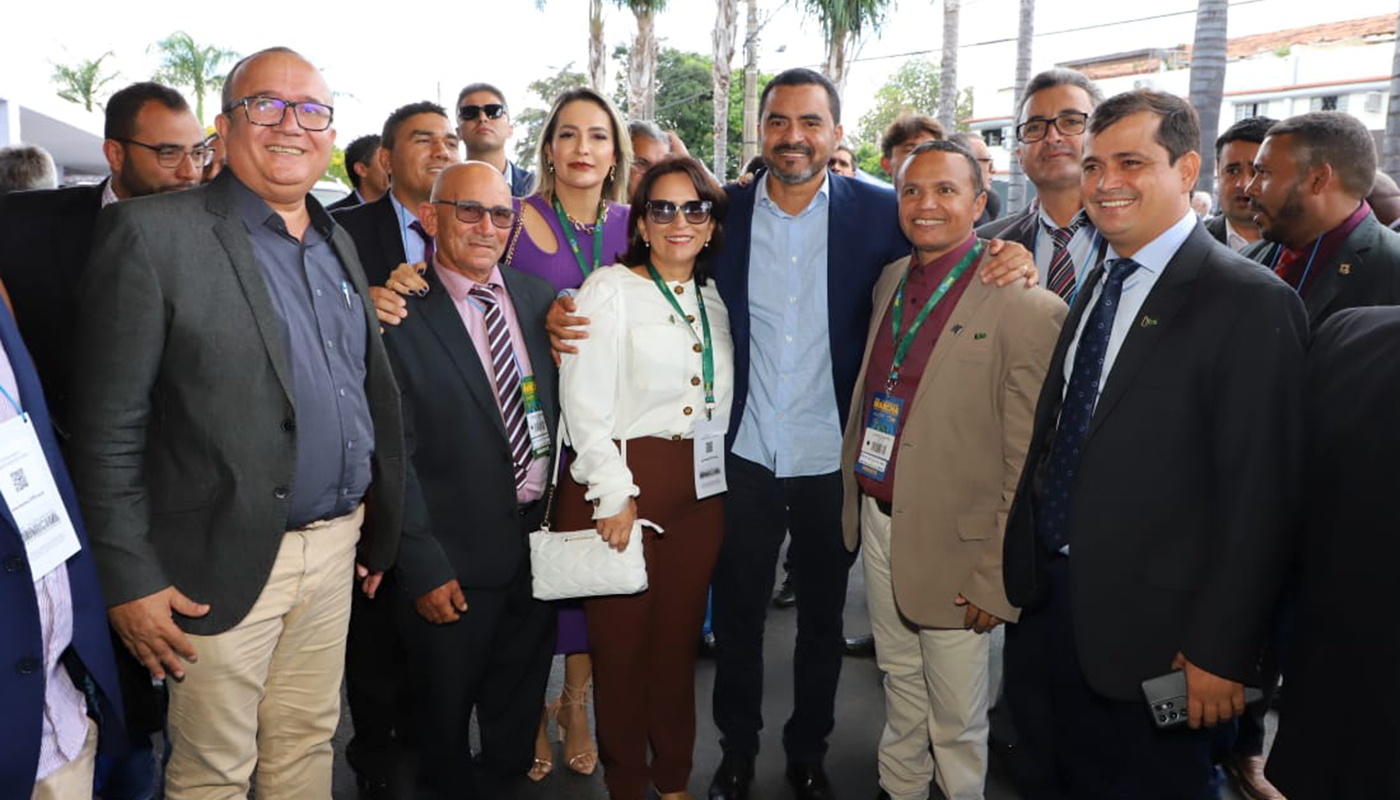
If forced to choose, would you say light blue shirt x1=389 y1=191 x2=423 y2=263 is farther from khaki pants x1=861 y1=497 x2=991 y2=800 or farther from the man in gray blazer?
khaki pants x1=861 y1=497 x2=991 y2=800

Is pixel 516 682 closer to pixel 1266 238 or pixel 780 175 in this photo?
pixel 780 175

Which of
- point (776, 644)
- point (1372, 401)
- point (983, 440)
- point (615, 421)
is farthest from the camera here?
point (776, 644)

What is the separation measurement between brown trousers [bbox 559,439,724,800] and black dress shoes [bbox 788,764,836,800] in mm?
483

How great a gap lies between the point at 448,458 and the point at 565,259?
98 cm

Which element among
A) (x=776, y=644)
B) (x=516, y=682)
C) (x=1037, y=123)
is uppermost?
(x=1037, y=123)

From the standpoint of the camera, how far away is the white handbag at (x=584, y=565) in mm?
2678

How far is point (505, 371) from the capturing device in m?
2.76

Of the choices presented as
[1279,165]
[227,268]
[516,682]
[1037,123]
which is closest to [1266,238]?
[1279,165]

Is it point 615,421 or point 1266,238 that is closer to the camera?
point 615,421

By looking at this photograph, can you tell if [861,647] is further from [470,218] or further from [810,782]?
[470,218]

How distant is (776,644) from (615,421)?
2.20 metres

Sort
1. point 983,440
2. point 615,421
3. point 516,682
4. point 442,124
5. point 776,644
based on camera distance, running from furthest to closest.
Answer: point 776,644 → point 442,124 → point 516,682 → point 615,421 → point 983,440

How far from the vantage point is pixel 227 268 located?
6.84 ft

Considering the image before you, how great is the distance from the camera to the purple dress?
10.7 feet
